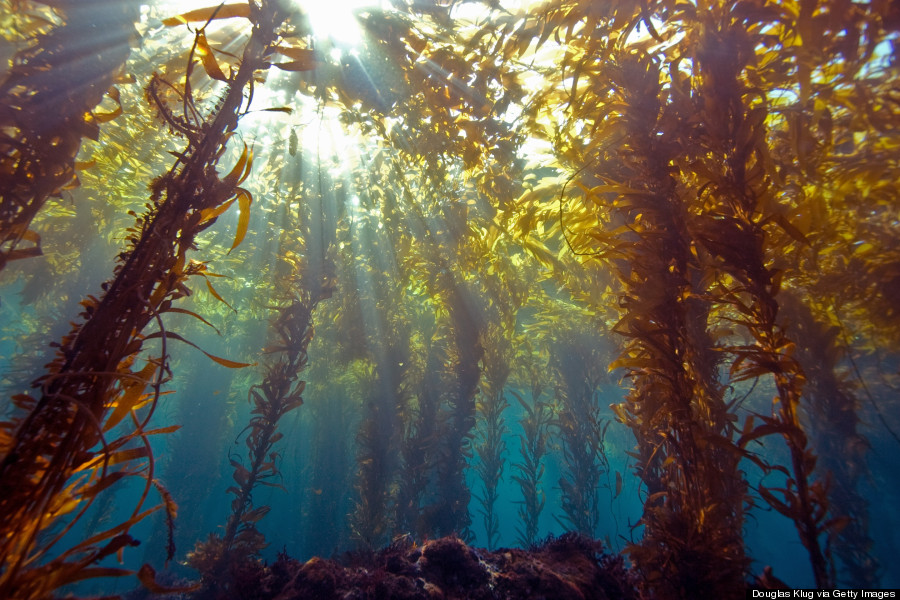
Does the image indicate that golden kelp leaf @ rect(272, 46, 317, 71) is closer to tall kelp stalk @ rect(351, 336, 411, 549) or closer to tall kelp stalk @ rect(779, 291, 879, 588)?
tall kelp stalk @ rect(779, 291, 879, 588)

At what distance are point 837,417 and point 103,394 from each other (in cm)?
905

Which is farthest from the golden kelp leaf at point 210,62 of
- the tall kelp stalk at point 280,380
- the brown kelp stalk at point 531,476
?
the brown kelp stalk at point 531,476

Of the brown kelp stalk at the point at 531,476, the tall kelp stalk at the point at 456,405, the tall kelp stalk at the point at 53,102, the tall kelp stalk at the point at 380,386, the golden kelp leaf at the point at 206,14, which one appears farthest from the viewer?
the brown kelp stalk at the point at 531,476

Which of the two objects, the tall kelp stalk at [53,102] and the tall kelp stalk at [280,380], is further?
the tall kelp stalk at [280,380]

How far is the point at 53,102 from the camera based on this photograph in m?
2.20

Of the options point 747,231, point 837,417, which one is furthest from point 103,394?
point 837,417

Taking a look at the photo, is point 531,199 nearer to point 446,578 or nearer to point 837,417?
point 446,578

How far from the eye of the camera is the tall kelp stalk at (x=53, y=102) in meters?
1.92

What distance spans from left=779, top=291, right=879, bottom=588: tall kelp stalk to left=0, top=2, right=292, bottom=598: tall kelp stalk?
439cm

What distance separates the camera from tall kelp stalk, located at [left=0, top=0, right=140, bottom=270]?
1.92 meters

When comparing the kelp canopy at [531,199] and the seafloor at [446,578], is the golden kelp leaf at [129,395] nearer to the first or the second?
the kelp canopy at [531,199]

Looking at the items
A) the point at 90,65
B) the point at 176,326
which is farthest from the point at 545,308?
the point at 176,326

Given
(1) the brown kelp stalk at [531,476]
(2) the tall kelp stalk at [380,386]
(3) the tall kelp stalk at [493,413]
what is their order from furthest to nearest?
(1) the brown kelp stalk at [531,476]
(3) the tall kelp stalk at [493,413]
(2) the tall kelp stalk at [380,386]

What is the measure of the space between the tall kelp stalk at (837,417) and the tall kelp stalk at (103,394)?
14.4 ft
